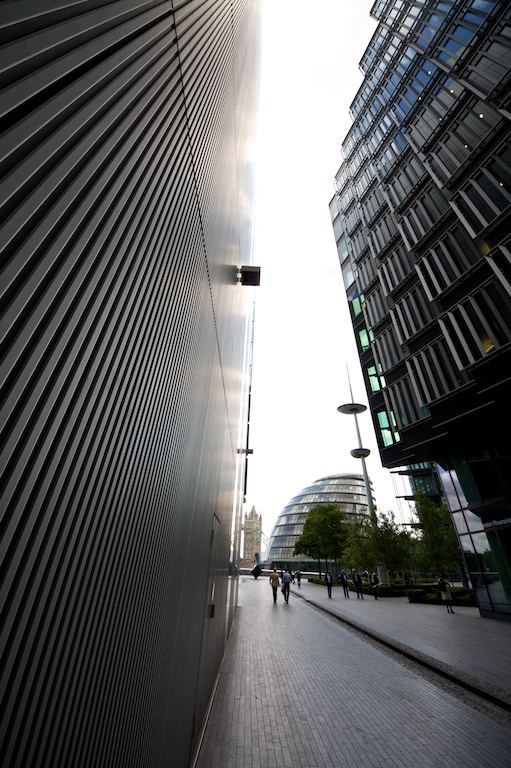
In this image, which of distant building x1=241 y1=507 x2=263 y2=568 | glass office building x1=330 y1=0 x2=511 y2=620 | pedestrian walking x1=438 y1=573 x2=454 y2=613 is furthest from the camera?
distant building x1=241 y1=507 x2=263 y2=568

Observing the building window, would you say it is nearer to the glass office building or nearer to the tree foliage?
the glass office building

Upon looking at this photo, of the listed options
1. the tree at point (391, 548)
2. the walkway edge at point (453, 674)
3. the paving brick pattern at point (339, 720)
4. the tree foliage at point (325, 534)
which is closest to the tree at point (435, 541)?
the tree at point (391, 548)

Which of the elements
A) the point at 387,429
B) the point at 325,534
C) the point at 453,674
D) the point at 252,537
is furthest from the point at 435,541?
the point at 252,537

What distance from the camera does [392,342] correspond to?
22266 mm

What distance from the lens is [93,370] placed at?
1410 mm

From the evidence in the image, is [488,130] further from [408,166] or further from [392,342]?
[392,342]

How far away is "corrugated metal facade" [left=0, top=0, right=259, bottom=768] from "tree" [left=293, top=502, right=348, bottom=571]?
4427 cm

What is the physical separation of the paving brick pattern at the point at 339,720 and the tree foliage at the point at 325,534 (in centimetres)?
3609

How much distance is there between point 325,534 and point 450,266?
35193 mm

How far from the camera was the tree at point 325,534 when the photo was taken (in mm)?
42700

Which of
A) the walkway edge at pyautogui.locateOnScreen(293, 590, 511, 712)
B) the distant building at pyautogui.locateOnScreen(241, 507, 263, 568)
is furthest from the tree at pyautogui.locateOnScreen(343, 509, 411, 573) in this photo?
the distant building at pyautogui.locateOnScreen(241, 507, 263, 568)

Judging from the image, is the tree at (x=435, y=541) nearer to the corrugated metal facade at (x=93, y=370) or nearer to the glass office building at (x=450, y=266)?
the glass office building at (x=450, y=266)

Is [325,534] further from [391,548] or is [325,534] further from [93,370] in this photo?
[93,370]

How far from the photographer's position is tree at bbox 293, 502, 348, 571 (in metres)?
42.7
